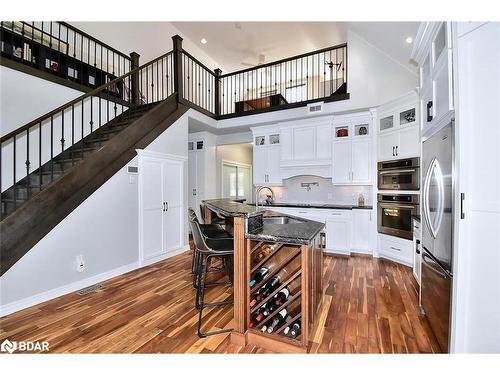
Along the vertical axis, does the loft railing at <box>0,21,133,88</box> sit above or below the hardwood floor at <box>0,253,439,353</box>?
above

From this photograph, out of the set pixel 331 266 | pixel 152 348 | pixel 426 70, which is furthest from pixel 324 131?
pixel 152 348

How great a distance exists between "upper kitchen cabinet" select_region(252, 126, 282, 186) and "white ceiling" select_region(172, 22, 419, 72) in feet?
8.33

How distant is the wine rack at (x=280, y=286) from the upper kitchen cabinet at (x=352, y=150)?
10.3 feet

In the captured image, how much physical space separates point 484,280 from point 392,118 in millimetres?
3355

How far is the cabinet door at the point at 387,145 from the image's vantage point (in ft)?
13.1

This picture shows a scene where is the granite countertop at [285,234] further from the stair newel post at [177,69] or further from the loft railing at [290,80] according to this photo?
the stair newel post at [177,69]

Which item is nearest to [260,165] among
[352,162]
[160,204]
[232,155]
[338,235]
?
[232,155]

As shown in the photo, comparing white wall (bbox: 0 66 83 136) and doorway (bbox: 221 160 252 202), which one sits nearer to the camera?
white wall (bbox: 0 66 83 136)

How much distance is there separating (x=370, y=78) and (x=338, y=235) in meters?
3.02

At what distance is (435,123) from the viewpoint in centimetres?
199

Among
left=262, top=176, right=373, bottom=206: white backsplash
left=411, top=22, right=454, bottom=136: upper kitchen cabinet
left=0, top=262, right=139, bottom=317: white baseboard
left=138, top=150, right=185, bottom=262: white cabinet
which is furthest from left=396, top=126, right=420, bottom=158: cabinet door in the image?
left=0, top=262, right=139, bottom=317: white baseboard

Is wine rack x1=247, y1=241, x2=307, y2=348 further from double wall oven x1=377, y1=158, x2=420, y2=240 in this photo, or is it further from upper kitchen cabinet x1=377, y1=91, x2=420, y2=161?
upper kitchen cabinet x1=377, y1=91, x2=420, y2=161

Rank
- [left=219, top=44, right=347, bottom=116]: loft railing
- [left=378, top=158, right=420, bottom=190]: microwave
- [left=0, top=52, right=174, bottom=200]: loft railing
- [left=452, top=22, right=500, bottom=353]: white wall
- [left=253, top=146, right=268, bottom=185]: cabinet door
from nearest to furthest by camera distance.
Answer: [left=452, top=22, right=500, bottom=353]: white wall, [left=0, top=52, right=174, bottom=200]: loft railing, [left=378, top=158, right=420, bottom=190]: microwave, [left=219, top=44, right=347, bottom=116]: loft railing, [left=253, top=146, right=268, bottom=185]: cabinet door

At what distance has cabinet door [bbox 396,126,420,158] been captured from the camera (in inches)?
144
